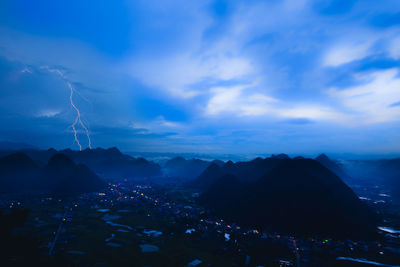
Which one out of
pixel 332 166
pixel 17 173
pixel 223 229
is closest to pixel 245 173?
pixel 223 229

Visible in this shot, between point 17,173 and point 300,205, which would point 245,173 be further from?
point 17,173

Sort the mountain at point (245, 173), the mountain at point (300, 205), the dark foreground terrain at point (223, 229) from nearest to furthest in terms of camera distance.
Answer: the dark foreground terrain at point (223, 229) → the mountain at point (300, 205) → the mountain at point (245, 173)

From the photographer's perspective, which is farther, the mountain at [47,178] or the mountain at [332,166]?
the mountain at [332,166]

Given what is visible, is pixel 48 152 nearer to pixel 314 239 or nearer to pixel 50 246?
pixel 50 246

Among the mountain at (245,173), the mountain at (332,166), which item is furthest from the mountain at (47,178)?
the mountain at (332,166)

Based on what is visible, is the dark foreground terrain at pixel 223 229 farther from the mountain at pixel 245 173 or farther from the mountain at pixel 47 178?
the mountain at pixel 245 173
